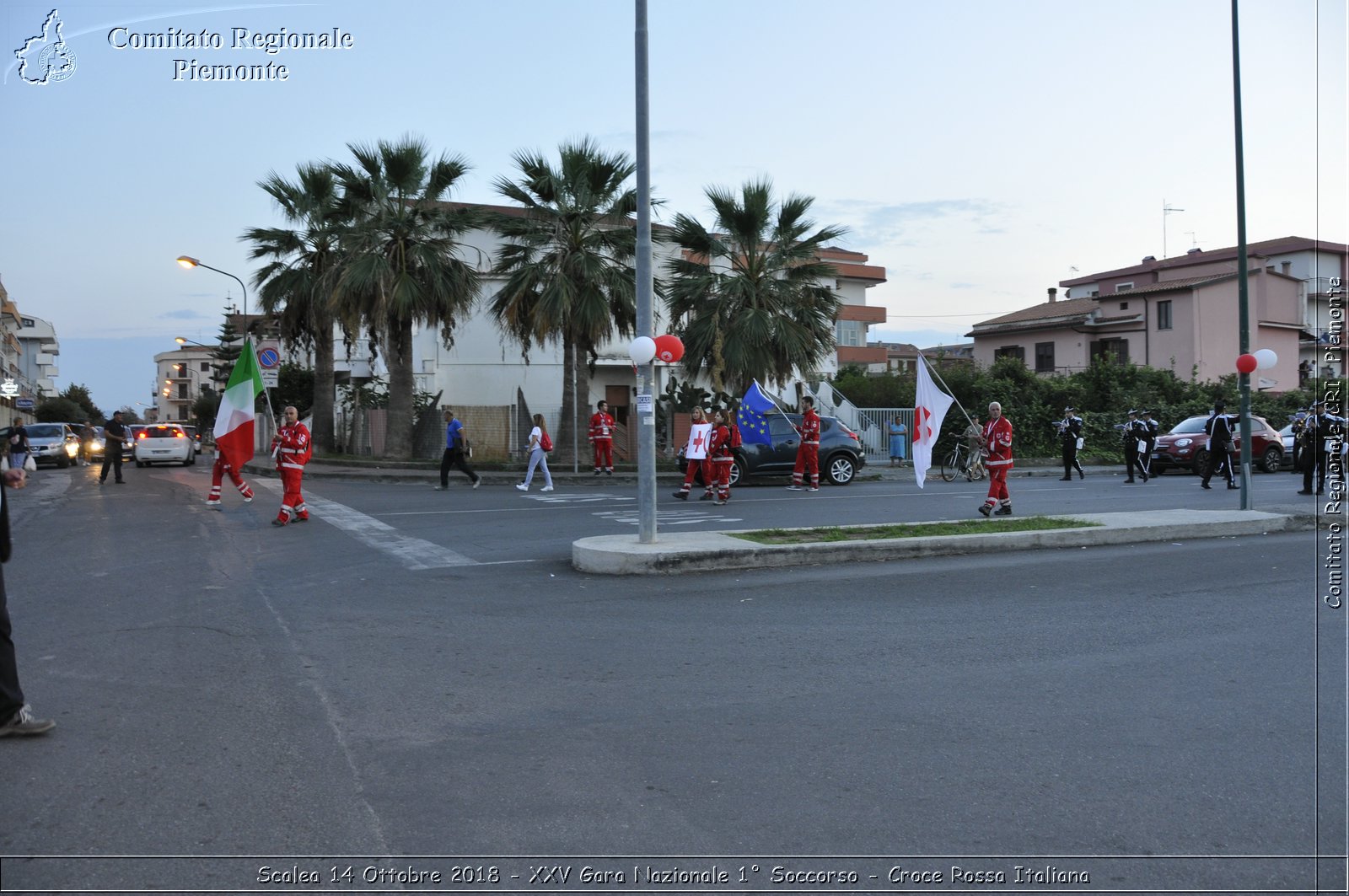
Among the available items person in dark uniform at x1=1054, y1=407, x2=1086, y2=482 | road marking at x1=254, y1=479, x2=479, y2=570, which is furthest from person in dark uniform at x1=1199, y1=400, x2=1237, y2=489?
road marking at x1=254, y1=479, x2=479, y2=570

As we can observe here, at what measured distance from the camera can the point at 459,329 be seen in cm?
3591

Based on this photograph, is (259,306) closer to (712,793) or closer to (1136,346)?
(712,793)

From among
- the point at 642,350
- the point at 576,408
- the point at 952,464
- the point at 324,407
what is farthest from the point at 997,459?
the point at 324,407

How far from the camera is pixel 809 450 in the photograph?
22.1m

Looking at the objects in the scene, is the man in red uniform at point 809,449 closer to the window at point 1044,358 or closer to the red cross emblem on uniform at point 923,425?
the red cross emblem on uniform at point 923,425

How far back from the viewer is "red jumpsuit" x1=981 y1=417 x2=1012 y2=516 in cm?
1497

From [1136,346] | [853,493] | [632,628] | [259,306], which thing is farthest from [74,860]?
[1136,346]

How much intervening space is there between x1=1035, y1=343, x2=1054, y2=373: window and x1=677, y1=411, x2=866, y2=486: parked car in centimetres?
3203

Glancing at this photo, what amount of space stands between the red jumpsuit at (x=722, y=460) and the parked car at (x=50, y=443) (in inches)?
1038

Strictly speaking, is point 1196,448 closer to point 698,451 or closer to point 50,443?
point 698,451

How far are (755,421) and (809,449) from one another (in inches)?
65.7

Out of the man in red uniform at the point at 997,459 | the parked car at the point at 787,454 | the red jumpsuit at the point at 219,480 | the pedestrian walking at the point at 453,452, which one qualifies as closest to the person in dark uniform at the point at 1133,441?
the parked car at the point at 787,454

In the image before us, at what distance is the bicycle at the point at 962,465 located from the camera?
26.6 meters

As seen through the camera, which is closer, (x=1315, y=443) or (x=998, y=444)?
(x=998, y=444)
